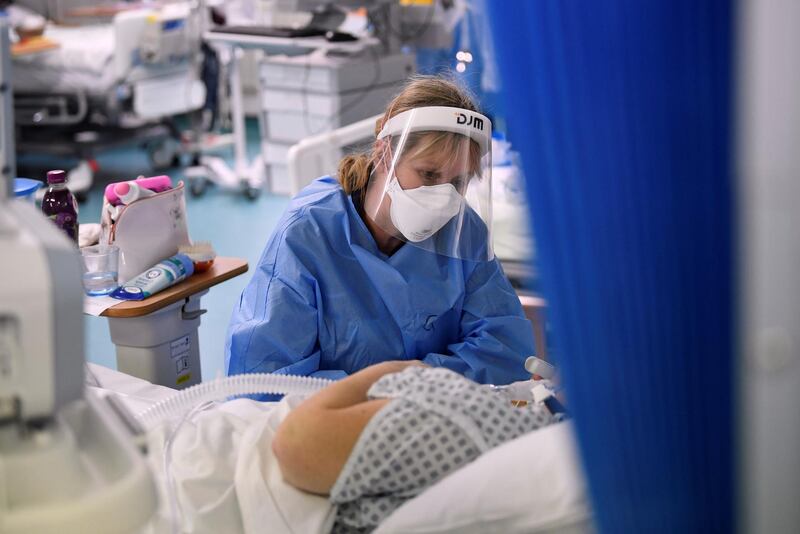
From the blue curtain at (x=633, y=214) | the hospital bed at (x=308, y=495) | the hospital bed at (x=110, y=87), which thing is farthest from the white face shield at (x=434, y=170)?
the hospital bed at (x=110, y=87)

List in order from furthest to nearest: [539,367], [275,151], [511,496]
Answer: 1. [275,151]
2. [539,367]
3. [511,496]

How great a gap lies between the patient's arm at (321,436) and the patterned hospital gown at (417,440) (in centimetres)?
2

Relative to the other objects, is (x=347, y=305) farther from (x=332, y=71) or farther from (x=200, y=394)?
(x=332, y=71)

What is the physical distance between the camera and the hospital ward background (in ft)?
2.63

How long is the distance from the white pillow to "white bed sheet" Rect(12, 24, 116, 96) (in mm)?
4579

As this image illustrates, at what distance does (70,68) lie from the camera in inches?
210

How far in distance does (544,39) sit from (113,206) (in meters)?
1.60

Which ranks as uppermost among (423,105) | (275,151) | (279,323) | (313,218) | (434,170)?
(423,105)

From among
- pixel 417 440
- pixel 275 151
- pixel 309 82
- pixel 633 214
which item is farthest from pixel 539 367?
pixel 275 151

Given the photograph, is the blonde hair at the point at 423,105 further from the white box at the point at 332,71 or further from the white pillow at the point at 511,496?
the white box at the point at 332,71

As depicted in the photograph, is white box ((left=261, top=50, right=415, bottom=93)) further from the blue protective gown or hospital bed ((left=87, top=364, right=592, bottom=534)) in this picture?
hospital bed ((left=87, top=364, right=592, bottom=534))

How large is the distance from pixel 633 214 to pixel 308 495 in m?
0.72

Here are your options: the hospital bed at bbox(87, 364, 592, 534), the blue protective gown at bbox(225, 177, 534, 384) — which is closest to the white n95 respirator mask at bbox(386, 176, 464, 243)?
the blue protective gown at bbox(225, 177, 534, 384)

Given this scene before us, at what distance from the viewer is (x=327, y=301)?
201 centimetres
